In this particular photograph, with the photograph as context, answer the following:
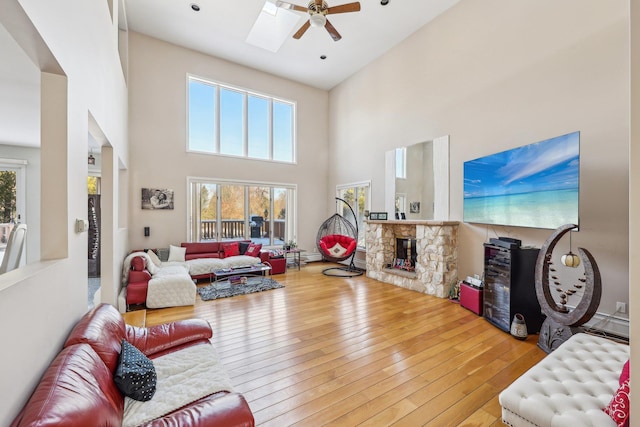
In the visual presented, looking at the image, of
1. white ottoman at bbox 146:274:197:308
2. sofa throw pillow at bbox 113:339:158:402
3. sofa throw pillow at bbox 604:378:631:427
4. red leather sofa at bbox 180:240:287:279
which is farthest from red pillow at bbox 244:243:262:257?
sofa throw pillow at bbox 604:378:631:427

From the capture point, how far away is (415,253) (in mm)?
5633

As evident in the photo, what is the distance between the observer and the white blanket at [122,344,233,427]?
1.45 metres

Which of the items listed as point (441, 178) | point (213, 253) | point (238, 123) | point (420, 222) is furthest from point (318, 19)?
point (213, 253)

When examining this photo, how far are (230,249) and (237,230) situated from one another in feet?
2.78

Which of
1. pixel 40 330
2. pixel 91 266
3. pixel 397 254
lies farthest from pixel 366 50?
pixel 91 266

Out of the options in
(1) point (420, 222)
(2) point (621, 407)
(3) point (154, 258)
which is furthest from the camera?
(3) point (154, 258)

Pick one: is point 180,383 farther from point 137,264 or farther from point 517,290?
point 517,290

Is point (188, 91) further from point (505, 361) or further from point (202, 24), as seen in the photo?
point (505, 361)

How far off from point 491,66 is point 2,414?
6027 mm

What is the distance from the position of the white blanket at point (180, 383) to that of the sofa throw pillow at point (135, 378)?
0.13ft

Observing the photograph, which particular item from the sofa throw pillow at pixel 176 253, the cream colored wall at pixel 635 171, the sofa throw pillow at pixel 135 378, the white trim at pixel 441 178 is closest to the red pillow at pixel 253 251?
the sofa throw pillow at pixel 176 253

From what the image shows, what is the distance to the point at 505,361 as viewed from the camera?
264 centimetres

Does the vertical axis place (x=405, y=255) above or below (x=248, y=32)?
below

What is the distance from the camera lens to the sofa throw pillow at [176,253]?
5.84m
